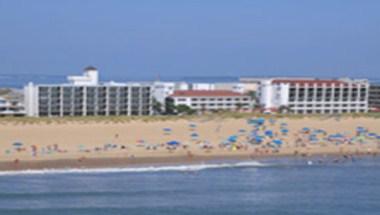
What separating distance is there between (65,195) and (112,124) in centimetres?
2240

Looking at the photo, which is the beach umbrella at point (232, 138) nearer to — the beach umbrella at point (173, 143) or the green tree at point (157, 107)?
the beach umbrella at point (173, 143)

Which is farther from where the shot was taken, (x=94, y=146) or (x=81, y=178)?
(x=94, y=146)

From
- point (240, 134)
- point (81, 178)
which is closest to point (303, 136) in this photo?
point (240, 134)

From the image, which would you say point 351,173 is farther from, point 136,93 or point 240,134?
point 136,93

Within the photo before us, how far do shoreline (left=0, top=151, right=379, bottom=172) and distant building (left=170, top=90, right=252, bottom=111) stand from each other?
24410 millimetres

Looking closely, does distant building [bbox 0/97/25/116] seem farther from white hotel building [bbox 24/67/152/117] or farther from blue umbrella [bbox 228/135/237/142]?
blue umbrella [bbox 228/135/237/142]

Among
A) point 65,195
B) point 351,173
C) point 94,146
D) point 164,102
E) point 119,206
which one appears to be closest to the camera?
point 119,206

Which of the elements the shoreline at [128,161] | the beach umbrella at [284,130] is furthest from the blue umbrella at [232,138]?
the beach umbrella at [284,130]

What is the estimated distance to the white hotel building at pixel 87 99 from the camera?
5156 cm

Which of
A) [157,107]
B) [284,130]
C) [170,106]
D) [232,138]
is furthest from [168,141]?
[170,106]

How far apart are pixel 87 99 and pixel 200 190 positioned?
29609 mm

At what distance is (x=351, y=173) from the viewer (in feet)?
95.1

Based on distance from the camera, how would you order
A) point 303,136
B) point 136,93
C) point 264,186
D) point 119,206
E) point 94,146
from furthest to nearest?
point 136,93
point 303,136
point 94,146
point 264,186
point 119,206

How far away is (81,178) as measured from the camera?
2633 centimetres
